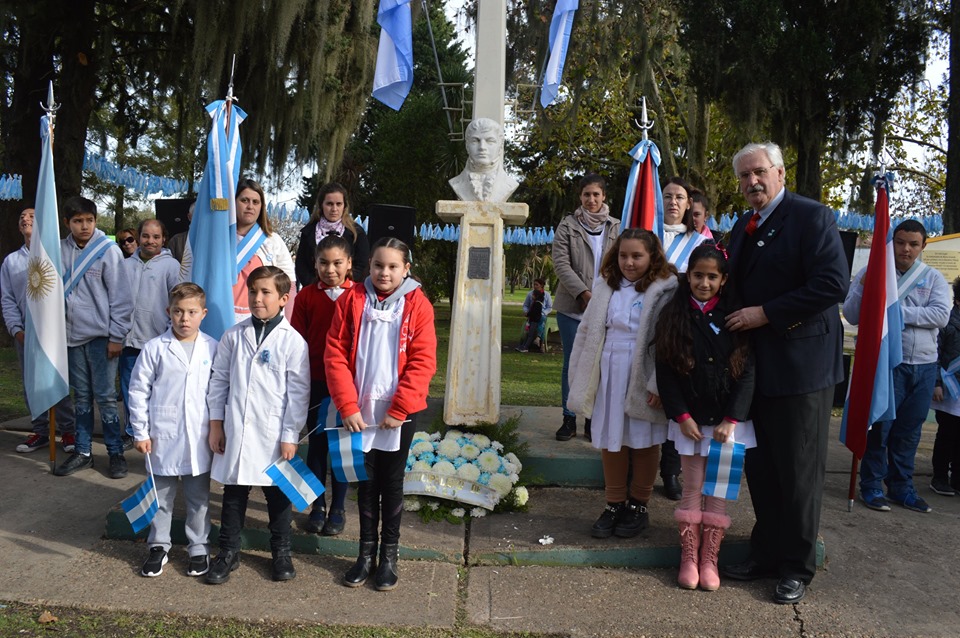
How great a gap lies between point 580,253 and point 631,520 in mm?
1952

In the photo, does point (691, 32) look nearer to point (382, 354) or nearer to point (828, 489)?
point (828, 489)

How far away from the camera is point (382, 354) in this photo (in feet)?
11.7

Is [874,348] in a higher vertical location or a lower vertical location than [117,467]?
higher

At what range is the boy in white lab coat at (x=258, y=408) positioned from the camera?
3.56m

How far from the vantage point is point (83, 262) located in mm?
5121

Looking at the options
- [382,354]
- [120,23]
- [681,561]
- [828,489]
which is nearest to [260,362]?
[382,354]

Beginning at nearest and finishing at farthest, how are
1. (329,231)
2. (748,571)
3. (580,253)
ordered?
→ (748,571) → (329,231) → (580,253)

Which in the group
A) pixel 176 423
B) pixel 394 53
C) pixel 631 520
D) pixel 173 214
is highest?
pixel 394 53

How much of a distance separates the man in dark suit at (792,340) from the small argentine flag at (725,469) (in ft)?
0.58

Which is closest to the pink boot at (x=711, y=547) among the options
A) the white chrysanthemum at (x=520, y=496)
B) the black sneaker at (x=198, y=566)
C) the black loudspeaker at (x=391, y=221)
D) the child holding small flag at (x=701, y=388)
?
the child holding small flag at (x=701, y=388)

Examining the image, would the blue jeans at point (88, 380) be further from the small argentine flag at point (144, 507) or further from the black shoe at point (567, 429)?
the black shoe at point (567, 429)

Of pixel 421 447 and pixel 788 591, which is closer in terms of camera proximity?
pixel 788 591

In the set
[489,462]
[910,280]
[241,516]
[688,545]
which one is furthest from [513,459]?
[910,280]

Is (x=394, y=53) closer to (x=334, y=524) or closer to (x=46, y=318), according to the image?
(x=46, y=318)
